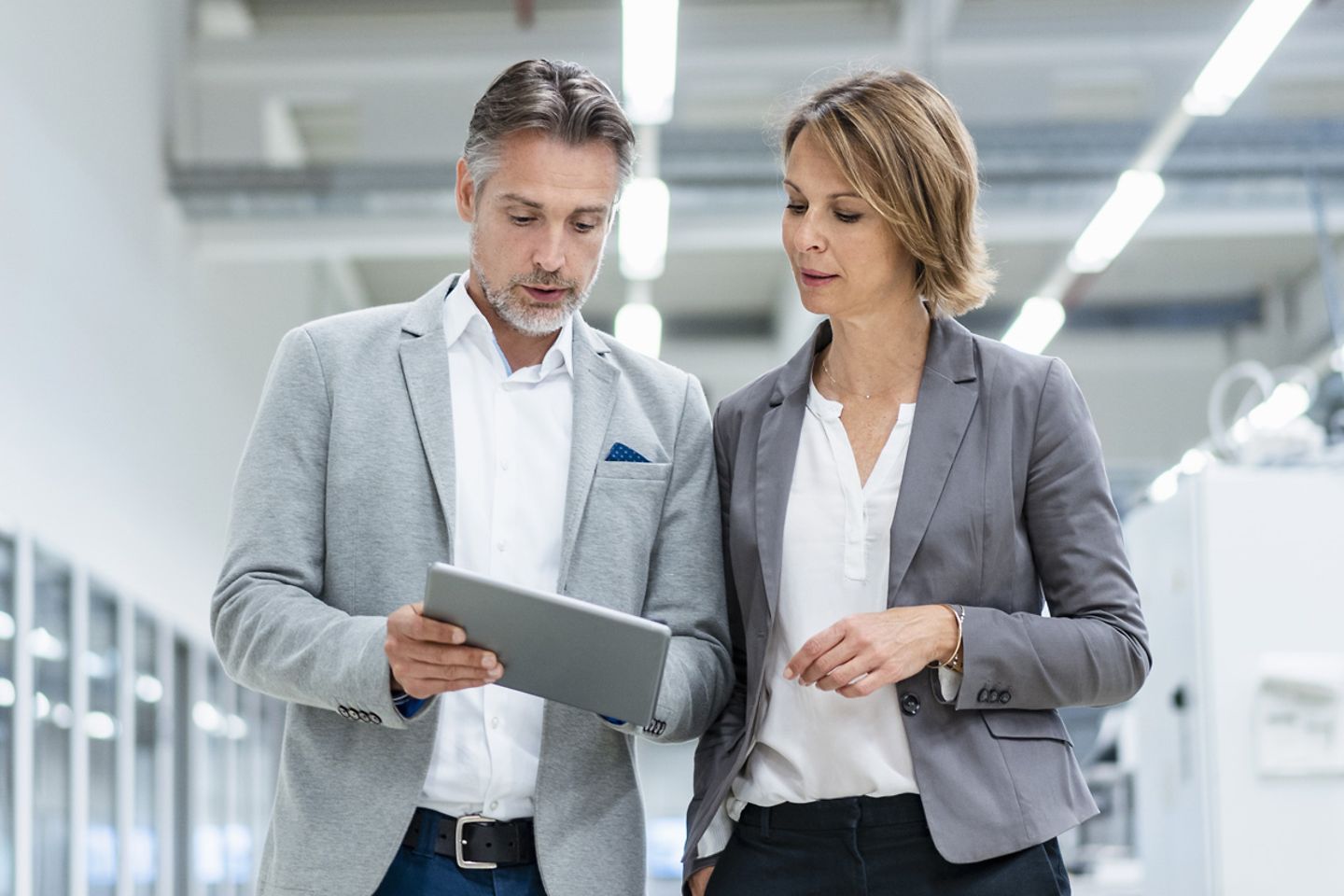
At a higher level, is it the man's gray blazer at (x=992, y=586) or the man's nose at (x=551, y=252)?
the man's nose at (x=551, y=252)

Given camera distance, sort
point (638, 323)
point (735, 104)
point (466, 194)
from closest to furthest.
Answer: point (466, 194) < point (638, 323) < point (735, 104)

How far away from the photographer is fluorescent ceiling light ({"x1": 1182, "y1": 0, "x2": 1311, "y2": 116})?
5726mm

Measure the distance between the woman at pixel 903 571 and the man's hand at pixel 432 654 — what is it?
1.27 feet

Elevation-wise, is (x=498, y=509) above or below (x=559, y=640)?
above

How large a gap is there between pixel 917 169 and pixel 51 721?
5922 millimetres

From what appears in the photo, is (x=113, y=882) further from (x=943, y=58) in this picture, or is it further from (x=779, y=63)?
(x=943, y=58)

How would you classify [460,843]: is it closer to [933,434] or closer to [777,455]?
[777,455]

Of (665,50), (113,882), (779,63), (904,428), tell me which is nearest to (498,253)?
(904,428)

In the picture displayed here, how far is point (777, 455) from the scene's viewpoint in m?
2.13

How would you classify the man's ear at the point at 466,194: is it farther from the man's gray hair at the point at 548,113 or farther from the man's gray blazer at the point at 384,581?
the man's gray blazer at the point at 384,581

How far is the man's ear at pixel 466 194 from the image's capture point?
2246 mm

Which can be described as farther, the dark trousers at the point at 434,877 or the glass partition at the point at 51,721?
the glass partition at the point at 51,721

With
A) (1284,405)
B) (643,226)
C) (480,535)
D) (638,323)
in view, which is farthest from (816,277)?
(1284,405)

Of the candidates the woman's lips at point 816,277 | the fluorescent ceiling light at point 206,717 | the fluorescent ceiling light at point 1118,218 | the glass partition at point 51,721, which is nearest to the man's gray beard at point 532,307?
the woman's lips at point 816,277
